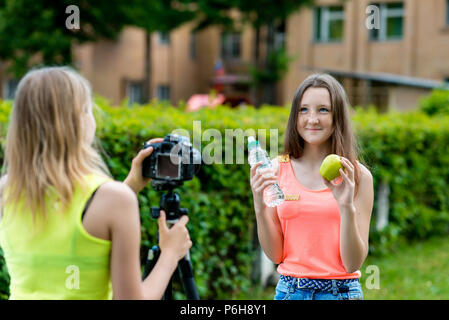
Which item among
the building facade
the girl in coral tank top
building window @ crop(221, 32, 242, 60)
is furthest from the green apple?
building window @ crop(221, 32, 242, 60)

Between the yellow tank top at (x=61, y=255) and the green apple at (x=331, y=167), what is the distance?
95 centimetres

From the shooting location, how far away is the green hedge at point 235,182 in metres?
4.24

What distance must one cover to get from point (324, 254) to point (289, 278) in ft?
0.65

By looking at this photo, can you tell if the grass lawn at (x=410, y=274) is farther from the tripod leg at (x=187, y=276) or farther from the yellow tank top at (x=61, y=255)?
the yellow tank top at (x=61, y=255)

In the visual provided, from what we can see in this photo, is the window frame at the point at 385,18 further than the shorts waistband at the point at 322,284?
Yes

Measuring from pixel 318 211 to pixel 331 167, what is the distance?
0.28 meters

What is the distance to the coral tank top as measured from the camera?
8.59 feet

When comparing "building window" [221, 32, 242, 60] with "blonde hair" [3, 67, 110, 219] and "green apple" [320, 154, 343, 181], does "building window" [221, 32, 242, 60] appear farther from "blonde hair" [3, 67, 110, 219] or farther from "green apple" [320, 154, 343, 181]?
"blonde hair" [3, 67, 110, 219]

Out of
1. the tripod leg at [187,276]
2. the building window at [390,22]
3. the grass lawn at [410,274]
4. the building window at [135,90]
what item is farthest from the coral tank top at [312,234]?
the building window at [135,90]

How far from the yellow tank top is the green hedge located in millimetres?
550
